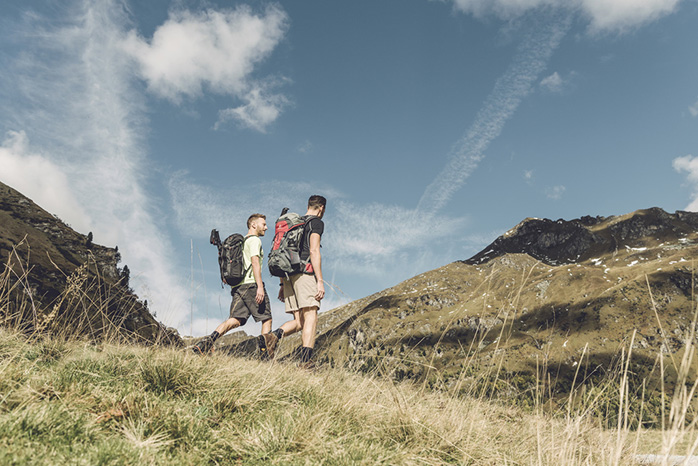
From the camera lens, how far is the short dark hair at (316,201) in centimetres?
731

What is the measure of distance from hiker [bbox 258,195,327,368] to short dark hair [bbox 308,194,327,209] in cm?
2

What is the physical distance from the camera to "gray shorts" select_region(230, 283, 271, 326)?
7.70 meters

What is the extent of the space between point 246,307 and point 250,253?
42.4 inches

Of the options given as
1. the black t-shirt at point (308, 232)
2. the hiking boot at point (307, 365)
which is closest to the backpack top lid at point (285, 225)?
the black t-shirt at point (308, 232)

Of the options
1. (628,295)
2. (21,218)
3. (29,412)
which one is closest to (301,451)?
(29,412)

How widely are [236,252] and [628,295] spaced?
222 meters

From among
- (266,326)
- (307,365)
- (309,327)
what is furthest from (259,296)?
(307,365)

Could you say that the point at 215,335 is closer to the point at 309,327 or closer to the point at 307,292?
the point at 309,327

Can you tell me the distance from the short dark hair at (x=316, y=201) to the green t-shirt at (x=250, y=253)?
4.96 feet

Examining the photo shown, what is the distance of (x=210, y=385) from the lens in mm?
3711

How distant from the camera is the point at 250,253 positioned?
796 cm

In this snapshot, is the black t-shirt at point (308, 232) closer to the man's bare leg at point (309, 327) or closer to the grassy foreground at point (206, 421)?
the man's bare leg at point (309, 327)

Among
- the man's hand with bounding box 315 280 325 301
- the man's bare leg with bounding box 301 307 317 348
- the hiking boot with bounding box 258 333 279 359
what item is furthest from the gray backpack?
the man's hand with bounding box 315 280 325 301

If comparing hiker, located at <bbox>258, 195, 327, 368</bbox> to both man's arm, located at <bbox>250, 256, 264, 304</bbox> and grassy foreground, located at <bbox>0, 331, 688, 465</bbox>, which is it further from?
grassy foreground, located at <bbox>0, 331, 688, 465</bbox>
